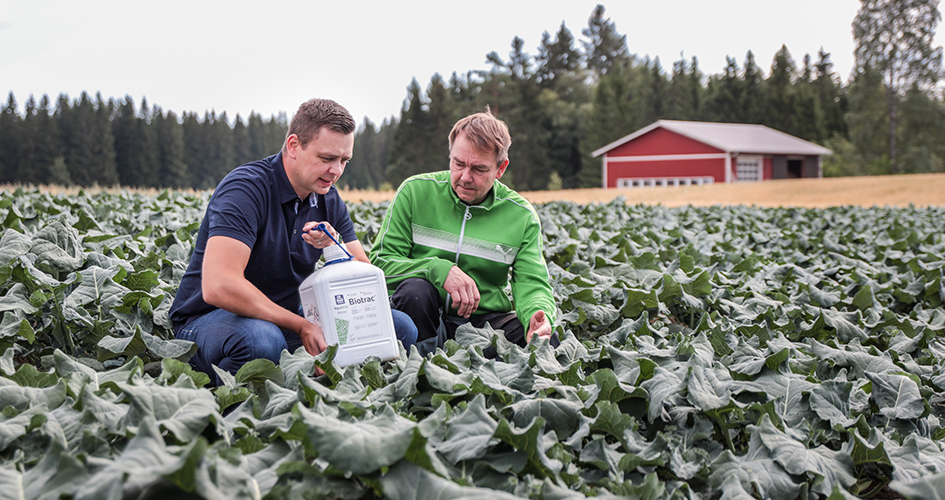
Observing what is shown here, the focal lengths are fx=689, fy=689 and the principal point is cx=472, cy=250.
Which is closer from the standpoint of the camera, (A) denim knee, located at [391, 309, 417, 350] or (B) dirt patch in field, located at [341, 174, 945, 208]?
(A) denim knee, located at [391, 309, 417, 350]

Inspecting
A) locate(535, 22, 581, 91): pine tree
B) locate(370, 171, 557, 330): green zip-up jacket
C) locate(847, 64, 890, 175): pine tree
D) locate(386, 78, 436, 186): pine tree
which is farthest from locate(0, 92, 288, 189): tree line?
locate(370, 171, 557, 330): green zip-up jacket

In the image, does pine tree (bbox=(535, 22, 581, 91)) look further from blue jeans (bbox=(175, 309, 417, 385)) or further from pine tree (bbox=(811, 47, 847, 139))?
blue jeans (bbox=(175, 309, 417, 385))

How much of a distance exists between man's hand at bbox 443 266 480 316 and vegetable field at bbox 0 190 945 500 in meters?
0.24

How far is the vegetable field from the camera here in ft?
5.19

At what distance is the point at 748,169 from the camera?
143ft

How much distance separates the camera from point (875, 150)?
4869 centimetres

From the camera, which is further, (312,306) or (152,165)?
(152,165)

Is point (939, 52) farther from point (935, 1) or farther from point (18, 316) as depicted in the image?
point (18, 316)

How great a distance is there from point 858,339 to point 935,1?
167 ft

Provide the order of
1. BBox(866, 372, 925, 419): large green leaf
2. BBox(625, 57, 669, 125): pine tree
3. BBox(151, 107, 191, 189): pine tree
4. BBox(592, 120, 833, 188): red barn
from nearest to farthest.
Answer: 1. BBox(866, 372, 925, 419): large green leaf
2. BBox(592, 120, 833, 188): red barn
3. BBox(625, 57, 669, 125): pine tree
4. BBox(151, 107, 191, 189): pine tree

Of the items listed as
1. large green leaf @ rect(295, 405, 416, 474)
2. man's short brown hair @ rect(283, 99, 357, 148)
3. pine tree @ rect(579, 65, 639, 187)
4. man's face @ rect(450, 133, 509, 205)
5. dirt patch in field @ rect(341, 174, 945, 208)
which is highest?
pine tree @ rect(579, 65, 639, 187)

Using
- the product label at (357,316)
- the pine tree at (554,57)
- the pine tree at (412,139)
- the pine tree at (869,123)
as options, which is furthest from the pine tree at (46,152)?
the product label at (357,316)

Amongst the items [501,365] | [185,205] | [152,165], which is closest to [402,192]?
[501,365]

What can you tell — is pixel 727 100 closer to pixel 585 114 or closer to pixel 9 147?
pixel 585 114
